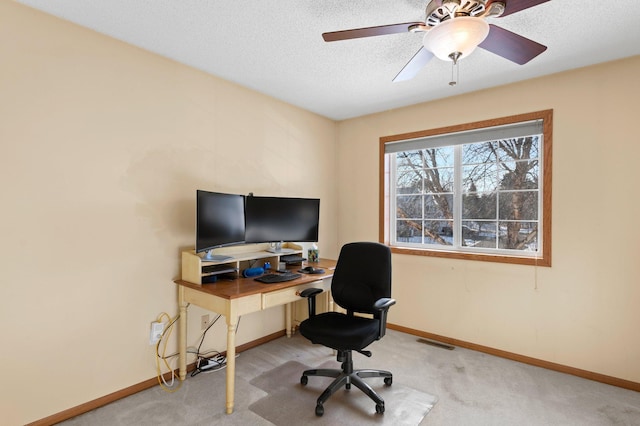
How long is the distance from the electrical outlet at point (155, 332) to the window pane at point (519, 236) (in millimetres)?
2996

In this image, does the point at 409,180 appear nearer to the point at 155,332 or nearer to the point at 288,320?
the point at 288,320

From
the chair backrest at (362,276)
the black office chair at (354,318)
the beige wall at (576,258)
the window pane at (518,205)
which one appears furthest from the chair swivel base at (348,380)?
the window pane at (518,205)

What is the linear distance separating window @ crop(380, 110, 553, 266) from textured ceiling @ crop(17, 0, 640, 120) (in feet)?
1.61

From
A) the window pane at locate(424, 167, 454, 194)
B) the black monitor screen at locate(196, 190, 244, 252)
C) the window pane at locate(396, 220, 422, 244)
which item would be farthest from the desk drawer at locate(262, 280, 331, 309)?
the window pane at locate(424, 167, 454, 194)

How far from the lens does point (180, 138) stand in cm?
250

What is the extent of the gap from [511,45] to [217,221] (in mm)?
2150

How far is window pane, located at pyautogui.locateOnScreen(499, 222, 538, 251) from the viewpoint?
2822 millimetres

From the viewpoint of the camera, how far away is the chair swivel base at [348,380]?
80.1 inches

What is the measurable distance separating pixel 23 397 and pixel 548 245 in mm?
3775

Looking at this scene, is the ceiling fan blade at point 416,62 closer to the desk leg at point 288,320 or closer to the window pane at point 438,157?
the window pane at point 438,157

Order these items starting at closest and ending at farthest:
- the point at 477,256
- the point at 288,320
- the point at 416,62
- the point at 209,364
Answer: the point at 416,62, the point at 209,364, the point at 477,256, the point at 288,320

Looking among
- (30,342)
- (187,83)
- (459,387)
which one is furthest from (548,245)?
(30,342)

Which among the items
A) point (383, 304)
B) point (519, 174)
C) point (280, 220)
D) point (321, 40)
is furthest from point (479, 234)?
point (321, 40)

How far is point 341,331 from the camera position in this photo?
2125 millimetres
